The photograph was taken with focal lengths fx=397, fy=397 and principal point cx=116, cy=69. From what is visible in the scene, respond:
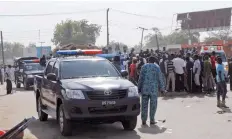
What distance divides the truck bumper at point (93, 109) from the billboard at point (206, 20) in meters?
62.3

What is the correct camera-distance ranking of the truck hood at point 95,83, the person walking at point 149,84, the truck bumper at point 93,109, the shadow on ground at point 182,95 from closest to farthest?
1. the truck bumper at point 93,109
2. the truck hood at point 95,83
3. the person walking at point 149,84
4. the shadow on ground at point 182,95

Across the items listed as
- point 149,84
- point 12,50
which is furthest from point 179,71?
point 12,50

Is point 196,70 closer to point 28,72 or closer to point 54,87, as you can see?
point 54,87

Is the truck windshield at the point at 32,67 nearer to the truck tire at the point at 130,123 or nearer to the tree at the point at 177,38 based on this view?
the truck tire at the point at 130,123

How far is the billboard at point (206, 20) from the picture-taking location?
68.6 m

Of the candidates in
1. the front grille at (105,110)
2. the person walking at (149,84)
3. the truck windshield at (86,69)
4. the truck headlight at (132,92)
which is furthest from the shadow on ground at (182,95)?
the front grille at (105,110)

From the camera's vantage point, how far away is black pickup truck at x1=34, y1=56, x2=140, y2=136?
821 cm

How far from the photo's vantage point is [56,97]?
9.07m

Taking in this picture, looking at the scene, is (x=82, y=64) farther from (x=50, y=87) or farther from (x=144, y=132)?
(x=144, y=132)

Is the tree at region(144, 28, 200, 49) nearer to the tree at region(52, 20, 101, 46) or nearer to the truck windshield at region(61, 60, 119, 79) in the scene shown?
the tree at region(52, 20, 101, 46)

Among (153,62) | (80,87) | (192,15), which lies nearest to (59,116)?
(80,87)

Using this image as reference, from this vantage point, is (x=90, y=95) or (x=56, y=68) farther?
(x=56, y=68)

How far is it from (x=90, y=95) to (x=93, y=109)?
296mm

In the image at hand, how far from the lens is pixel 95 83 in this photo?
8.55 meters
